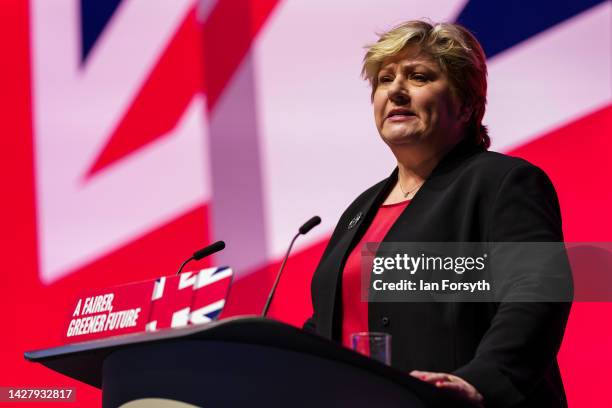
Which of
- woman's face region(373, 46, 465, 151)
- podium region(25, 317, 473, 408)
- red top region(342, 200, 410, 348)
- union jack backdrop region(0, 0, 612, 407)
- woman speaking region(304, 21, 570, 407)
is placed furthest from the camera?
union jack backdrop region(0, 0, 612, 407)

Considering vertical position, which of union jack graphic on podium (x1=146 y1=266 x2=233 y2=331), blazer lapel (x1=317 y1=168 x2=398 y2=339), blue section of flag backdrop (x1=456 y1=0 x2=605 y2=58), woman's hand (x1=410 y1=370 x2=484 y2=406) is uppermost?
blue section of flag backdrop (x1=456 y1=0 x2=605 y2=58)

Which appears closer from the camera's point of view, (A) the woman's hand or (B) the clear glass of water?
(A) the woman's hand

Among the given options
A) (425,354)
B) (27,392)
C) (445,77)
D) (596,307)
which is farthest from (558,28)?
(27,392)

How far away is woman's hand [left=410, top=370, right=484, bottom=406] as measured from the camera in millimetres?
1264

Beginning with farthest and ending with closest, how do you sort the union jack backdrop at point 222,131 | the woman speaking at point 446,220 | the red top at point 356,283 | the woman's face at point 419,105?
1. the union jack backdrop at point 222,131
2. the woman's face at point 419,105
3. the red top at point 356,283
4. the woman speaking at point 446,220

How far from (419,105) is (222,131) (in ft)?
Result: 4.45

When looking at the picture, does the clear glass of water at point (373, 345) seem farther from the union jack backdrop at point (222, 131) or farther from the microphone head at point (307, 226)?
the union jack backdrop at point (222, 131)

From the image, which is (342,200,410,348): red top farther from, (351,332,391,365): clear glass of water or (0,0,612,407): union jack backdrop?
(0,0,612,407): union jack backdrop

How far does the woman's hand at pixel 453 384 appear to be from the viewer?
4.15ft

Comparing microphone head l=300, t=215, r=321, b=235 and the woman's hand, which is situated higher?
microphone head l=300, t=215, r=321, b=235

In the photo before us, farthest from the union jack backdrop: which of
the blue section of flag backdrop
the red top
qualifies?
the red top

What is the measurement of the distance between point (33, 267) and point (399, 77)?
1759 millimetres

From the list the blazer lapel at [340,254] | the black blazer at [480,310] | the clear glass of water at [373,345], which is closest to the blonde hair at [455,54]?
the black blazer at [480,310]

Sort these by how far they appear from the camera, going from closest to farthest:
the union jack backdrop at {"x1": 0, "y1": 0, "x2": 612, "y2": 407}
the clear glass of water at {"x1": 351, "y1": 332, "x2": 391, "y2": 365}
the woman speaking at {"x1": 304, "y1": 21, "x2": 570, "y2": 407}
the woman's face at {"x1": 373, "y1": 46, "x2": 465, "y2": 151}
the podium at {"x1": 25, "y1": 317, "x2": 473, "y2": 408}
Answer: the podium at {"x1": 25, "y1": 317, "x2": 473, "y2": 408}
the clear glass of water at {"x1": 351, "y1": 332, "x2": 391, "y2": 365}
the woman speaking at {"x1": 304, "y1": 21, "x2": 570, "y2": 407}
the woman's face at {"x1": 373, "y1": 46, "x2": 465, "y2": 151}
the union jack backdrop at {"x1": 0, "y1": 0, "x2": 612, "y2": 407}
